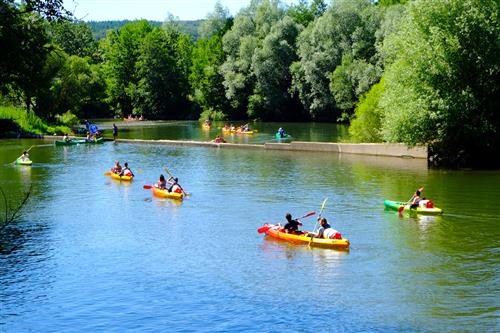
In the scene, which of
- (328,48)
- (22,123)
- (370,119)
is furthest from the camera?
(328,48)

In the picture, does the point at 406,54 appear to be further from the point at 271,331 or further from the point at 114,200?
the point at 271,331

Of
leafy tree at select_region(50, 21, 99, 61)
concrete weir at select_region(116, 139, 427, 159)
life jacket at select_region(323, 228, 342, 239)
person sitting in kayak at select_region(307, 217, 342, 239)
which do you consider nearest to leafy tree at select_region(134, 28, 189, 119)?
leafy tree at select_region(50, 21, 99, 61)

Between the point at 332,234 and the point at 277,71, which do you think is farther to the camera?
the point at 277,71

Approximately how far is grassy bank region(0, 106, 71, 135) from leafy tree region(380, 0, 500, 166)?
146 ft

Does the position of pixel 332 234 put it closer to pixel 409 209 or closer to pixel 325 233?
pixel 325 233

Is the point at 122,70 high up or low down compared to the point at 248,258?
up

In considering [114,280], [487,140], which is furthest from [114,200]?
[487,140]

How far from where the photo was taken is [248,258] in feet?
90.6

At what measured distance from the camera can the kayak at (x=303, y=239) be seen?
28087 mm

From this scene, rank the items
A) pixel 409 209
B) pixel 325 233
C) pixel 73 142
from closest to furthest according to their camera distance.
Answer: pixel 325 233 < pixel 409 209 < pixel 73 142

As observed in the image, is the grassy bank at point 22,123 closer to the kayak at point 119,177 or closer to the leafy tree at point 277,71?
the leafy tree at point 277,71

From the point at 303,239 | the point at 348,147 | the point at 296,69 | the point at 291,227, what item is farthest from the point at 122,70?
the point at 303,239

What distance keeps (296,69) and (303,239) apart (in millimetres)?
67768

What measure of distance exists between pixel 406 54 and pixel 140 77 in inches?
3197
